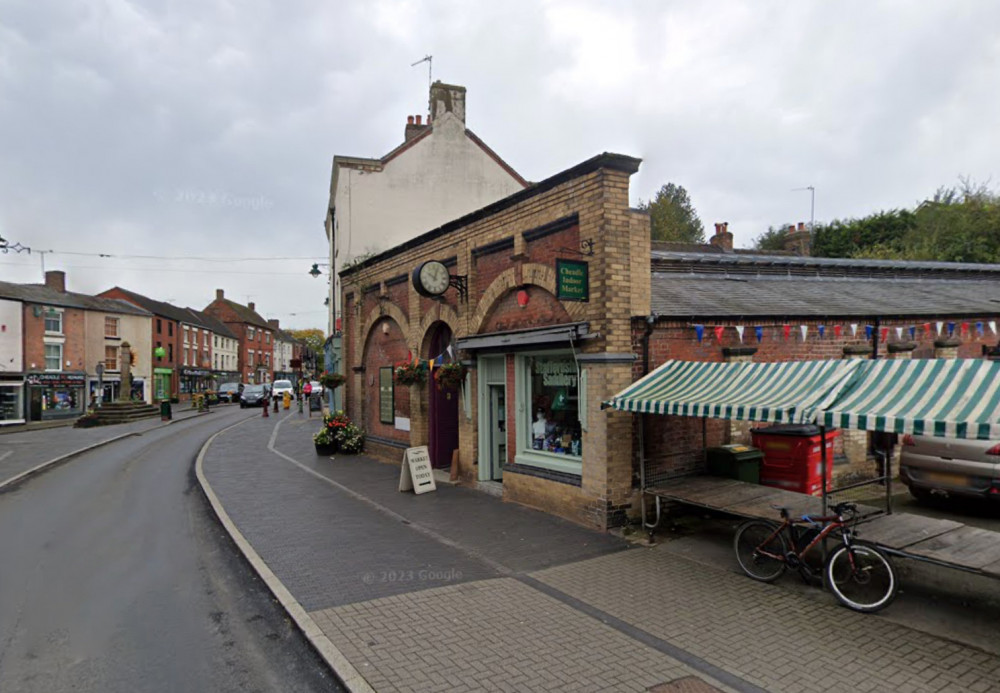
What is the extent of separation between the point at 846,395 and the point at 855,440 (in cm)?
618

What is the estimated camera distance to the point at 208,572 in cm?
711

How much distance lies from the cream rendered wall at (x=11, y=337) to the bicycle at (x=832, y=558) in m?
41.7

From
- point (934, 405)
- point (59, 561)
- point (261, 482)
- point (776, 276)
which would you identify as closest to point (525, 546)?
point (934, 405)

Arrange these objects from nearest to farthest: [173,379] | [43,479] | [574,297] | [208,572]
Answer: [208,572] → [574,297] → [43,479] → [173,379]

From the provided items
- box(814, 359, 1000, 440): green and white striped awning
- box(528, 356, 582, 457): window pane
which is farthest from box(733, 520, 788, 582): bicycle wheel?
box(528, 356, 582, 457): window pane

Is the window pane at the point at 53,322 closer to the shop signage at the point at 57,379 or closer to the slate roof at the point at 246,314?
the shop signage at the point at 57,379

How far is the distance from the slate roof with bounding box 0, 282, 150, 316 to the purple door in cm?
3446

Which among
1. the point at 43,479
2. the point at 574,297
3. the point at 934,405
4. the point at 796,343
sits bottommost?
the point at 43,479

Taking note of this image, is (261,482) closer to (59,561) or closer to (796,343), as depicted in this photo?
(59,561)

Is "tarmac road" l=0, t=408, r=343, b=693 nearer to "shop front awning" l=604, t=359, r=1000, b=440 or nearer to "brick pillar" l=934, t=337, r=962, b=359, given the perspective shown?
"shop front awning" l=604, t=359, r=1000, b=440

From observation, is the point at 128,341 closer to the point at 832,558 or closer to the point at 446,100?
the point at 446,100

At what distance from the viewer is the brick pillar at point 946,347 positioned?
37.7 ft

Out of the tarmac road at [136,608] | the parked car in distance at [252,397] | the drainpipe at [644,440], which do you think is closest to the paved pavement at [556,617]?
the tarmac road at [136,608]

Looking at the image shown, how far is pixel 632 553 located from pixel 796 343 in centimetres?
525
